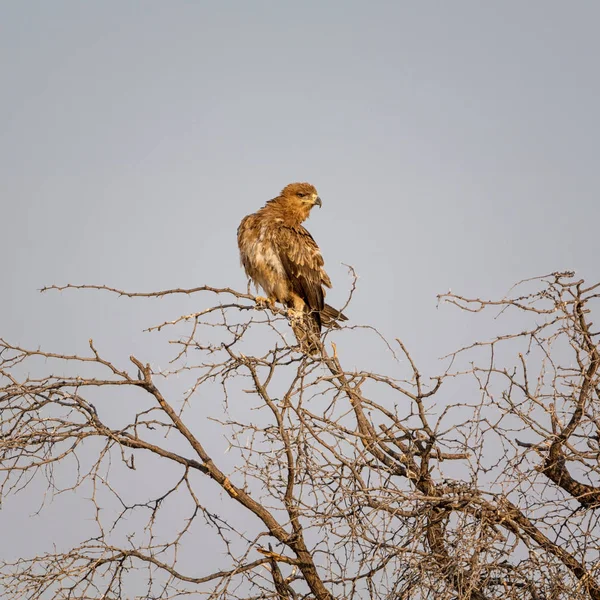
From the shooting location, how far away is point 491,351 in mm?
4367

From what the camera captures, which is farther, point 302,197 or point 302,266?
point 302,197

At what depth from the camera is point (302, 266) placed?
684 centimetres

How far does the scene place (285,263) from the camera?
6.81 meters

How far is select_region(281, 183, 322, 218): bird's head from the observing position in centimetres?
732

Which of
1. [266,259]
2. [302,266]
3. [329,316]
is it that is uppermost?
[266,259]

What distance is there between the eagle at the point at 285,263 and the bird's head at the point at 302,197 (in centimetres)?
24

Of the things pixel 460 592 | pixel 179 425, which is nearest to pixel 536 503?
pixel 460 592

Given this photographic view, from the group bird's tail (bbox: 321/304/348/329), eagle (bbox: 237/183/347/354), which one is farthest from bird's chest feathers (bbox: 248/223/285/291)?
bird's tail (bbox: 321/304/348/329)

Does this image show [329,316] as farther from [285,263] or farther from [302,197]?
[302,197]

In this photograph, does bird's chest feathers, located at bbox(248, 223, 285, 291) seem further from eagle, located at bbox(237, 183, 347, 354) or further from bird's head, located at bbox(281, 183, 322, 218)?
bird's head, located at bbox(281, 183, 322, 218)

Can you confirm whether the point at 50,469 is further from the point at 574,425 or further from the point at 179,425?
the point at 574,425

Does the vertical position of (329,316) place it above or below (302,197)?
below

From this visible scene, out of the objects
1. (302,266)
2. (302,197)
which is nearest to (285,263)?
(302,266)

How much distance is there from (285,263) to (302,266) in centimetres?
15
